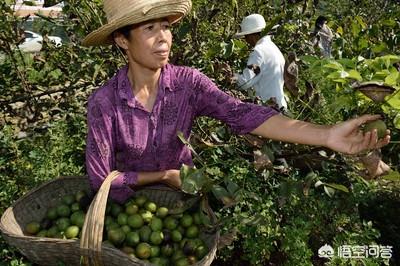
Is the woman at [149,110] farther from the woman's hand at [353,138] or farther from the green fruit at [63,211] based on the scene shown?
the green fruit at [63,211]

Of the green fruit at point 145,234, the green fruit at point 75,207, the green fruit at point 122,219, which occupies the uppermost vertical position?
the green fruit at point 122,219

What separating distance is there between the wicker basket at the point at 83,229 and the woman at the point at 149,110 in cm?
13

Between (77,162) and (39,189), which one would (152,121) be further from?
(77,162)

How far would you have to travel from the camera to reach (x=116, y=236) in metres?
2.08

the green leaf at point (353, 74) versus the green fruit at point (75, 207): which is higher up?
the green leaf at point (353, 74)

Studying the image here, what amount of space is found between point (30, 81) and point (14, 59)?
1.07ft

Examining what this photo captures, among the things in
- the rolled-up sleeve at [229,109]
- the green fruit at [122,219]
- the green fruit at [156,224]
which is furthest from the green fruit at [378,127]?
the green fruit at [122,219]

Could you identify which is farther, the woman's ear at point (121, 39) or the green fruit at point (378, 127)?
the woman's ear at point (121, 39)

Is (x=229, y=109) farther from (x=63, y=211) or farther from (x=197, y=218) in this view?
(x=63, y=211)

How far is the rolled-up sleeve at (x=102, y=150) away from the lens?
219 cm

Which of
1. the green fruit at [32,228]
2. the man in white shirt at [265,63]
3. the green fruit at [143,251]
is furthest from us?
the man in white shirt at [265,63]

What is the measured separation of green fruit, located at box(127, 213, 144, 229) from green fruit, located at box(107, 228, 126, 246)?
9 centimetres

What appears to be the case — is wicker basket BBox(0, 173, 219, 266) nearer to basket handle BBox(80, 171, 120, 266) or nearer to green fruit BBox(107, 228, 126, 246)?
basket handle BBox(80, 171, 120, 266)

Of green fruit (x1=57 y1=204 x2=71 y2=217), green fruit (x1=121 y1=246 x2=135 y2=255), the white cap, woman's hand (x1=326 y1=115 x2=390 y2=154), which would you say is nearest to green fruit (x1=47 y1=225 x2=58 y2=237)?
green fruit (x1=57 y1=204 x2=71 y2=217)
